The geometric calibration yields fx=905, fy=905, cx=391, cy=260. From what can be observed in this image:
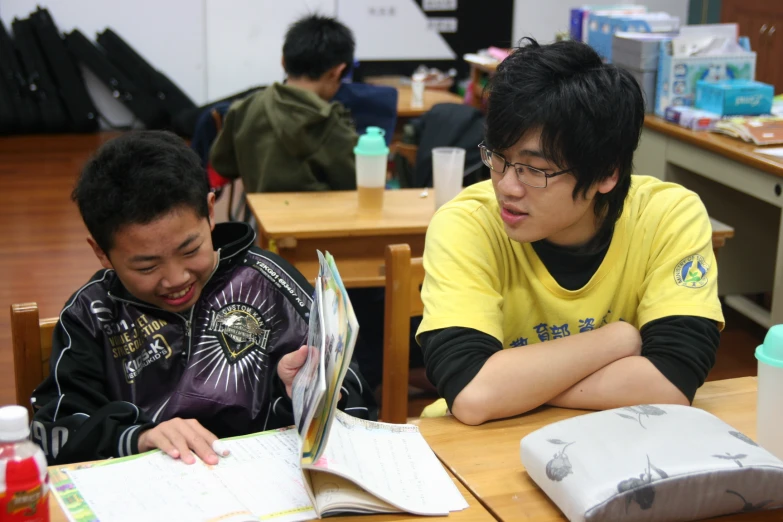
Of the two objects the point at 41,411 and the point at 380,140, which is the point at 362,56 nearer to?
the point at 380,140

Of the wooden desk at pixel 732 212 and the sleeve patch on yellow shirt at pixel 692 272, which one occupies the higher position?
the sleeve patch on yellow shirt at pixel 692 272

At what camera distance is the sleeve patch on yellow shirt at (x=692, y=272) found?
1407 millimetres

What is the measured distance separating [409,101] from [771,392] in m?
3.70

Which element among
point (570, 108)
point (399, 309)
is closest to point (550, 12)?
point (399, 309)

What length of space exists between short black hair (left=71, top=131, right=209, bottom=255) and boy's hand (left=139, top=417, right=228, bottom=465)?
1.15 ft

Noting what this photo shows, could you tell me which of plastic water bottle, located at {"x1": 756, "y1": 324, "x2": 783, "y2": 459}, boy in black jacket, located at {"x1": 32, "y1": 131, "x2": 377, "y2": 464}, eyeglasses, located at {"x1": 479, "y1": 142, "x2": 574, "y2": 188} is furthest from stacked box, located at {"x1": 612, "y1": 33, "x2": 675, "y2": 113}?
plastic water bottle, located at {"x1": 756, "y1": 324, "x2": 783, "y2": 459}

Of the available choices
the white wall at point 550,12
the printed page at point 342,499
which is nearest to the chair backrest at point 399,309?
the printed page at point 342,499

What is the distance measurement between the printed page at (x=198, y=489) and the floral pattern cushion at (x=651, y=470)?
0.92 ft

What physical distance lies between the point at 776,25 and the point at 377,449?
497 centimetres

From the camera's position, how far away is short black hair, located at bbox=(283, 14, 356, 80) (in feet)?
10.4

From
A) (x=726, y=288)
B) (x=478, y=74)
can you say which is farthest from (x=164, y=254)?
(x=478, y=74)

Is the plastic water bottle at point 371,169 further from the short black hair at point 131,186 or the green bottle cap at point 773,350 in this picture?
the green bottle cap at point 773,350

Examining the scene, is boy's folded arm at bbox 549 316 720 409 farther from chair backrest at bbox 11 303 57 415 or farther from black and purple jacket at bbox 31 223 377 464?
chair backrest at bbox 11 303 57 415

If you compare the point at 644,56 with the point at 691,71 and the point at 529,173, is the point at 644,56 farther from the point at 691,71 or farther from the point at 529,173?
the point at 529,173
